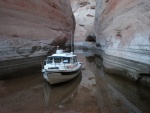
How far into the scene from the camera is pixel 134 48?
405 inches

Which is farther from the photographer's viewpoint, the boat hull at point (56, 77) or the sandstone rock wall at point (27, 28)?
the sandstone rock wall at point (27, 28)

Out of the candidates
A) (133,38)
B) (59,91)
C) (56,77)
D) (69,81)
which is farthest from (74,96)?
(133,38)

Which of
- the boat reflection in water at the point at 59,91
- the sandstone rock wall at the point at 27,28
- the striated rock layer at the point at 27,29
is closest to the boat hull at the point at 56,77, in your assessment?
the boat reflection in water at the point at 59,91

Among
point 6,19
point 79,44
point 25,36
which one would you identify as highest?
point 6,19

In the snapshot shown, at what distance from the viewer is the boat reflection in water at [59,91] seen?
8188 mm

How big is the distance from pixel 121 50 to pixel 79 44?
3222 centimetres

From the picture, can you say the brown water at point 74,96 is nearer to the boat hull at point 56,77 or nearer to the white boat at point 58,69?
the boat hull at point 56,77

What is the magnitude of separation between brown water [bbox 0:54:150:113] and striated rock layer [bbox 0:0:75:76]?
229 cm

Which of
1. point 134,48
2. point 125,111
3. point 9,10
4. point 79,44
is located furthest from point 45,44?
point 79,44

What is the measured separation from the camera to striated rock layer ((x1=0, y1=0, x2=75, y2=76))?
38.4 feet

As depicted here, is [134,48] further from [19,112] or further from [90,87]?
[19,112]

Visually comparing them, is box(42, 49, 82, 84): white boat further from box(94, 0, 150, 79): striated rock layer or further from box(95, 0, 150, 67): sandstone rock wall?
box(95, 0, 150, 67): sandstone rock wall

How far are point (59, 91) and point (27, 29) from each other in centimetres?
671

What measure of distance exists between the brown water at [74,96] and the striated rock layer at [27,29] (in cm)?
229
